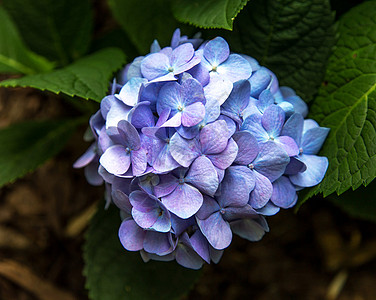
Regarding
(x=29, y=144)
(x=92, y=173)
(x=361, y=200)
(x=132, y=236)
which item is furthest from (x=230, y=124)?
(x=29, y=144)

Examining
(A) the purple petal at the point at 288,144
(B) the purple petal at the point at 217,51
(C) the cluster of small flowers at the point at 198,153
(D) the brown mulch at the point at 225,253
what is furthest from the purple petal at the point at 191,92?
(D) the brown mulch at the point at 225,253

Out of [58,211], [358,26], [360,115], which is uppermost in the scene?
[358,26]

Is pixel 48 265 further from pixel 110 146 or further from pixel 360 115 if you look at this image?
pixel 360 115

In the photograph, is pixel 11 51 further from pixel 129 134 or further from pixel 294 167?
pixel 294 167

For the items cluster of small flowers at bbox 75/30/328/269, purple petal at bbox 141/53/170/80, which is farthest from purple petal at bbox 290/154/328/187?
purple petal at bbox 141/53/170/80

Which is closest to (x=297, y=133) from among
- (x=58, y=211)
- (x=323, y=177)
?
(x=323, y=177)

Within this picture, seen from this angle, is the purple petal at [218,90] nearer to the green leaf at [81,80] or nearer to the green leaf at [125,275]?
the green leaf at [81,80]
